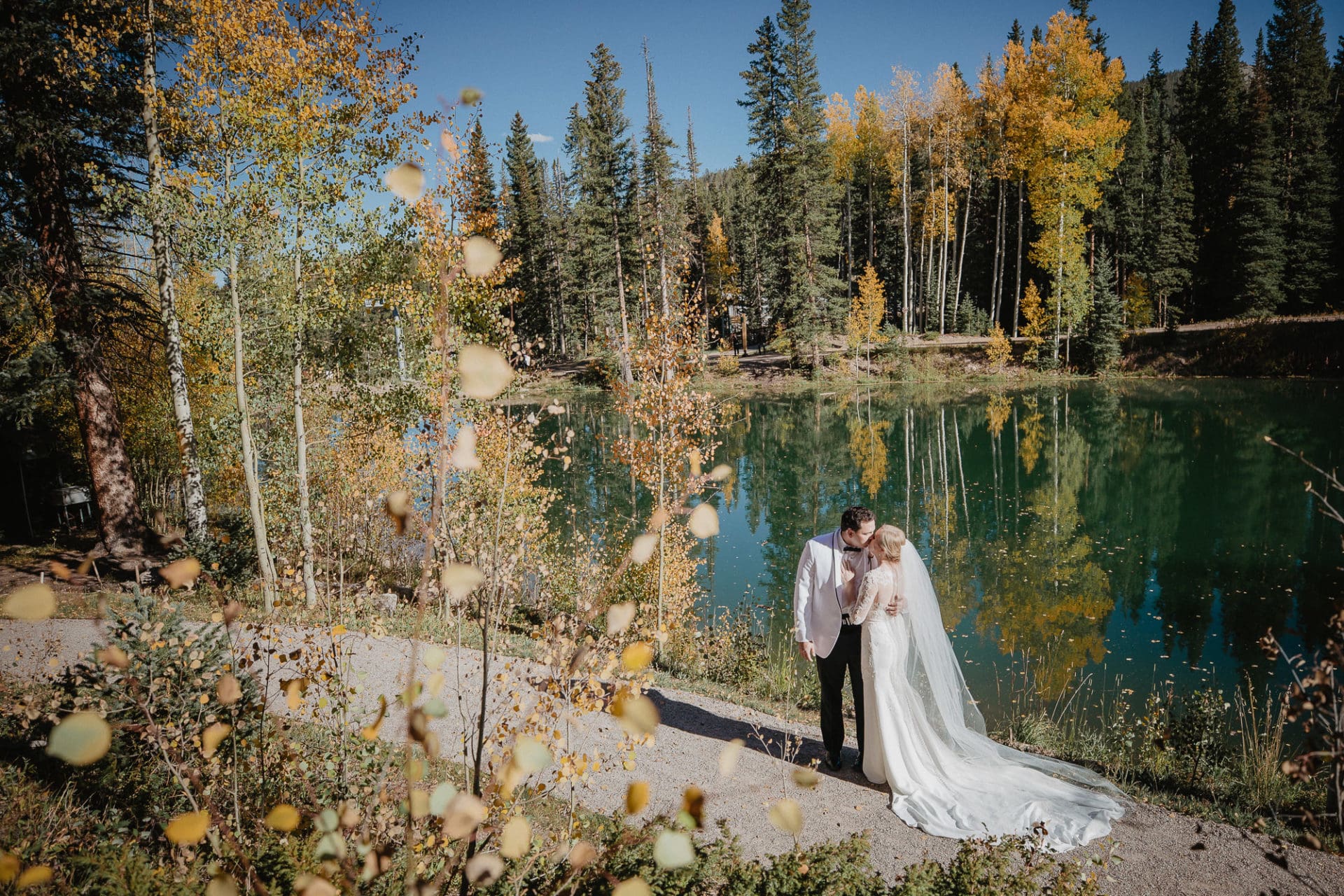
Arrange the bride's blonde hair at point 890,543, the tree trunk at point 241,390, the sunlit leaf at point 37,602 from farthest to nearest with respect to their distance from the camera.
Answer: the tree trunk at point 241,390, the bride's blonde hair at point 890,543, the sunlit leaf at point 37,602

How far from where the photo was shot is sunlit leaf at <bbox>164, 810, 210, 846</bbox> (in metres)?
0.72

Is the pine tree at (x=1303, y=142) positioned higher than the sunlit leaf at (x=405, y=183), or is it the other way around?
the pine tree at (x=1303, y=142)

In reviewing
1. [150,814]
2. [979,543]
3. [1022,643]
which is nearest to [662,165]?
[979,543]

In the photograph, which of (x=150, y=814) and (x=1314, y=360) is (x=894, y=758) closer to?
(x=150, y=814)

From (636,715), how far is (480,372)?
46 cm

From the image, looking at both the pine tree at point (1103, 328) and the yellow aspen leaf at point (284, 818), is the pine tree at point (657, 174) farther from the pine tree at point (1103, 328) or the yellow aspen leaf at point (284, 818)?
the yellow aspen leaf at point (284, 818)

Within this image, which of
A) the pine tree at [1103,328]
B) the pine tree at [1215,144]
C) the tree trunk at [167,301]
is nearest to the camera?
the tree trunk at [167,301]

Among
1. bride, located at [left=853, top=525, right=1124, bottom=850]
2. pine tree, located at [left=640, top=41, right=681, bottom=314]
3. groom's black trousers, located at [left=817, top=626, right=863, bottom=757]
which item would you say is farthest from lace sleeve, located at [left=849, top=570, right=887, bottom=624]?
pine tree, located at [left=640, top=41, right=681, bottom=314]

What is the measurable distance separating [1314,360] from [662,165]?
2930 cm

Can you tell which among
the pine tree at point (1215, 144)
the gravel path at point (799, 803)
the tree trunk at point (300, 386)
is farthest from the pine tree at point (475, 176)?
the pine tree at point (1215, 144)

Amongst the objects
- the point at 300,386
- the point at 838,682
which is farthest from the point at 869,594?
the point at 300,386

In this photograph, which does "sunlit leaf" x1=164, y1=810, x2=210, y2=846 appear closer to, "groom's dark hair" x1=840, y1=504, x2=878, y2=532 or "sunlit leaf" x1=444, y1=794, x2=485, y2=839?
"sunlit leaf" x1=444, y1=794, x2=485, y2=839

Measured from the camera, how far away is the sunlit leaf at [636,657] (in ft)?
2.79

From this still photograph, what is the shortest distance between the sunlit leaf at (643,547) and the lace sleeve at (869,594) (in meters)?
3.74
